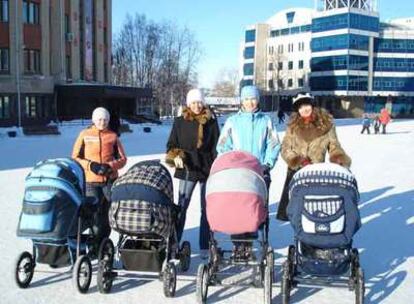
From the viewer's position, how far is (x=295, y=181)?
5.16 m

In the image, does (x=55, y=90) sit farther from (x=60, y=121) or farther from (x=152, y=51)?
(x=152, y=51)

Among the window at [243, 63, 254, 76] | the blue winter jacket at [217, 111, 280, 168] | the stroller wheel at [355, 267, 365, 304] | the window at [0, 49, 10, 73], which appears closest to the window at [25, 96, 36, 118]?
the window at [0, 49, 10, 73]

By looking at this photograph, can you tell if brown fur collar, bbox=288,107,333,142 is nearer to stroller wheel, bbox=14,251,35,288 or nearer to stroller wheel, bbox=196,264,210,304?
stroller wheel, bbox=196,264,210,304

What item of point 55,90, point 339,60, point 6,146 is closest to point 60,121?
point 55,90

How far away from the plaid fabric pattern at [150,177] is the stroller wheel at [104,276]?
742mm

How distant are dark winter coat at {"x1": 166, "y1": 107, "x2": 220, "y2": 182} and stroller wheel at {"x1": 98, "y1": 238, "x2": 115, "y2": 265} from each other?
122cm

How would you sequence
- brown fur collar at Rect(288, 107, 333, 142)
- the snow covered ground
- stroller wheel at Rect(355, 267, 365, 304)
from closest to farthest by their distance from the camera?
stroller wheel at Rect(355, 267, 365, 304) < the snow covered ground < brown fur collar at Rect(288, 107, 333, 142)

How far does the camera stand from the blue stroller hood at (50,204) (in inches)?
207

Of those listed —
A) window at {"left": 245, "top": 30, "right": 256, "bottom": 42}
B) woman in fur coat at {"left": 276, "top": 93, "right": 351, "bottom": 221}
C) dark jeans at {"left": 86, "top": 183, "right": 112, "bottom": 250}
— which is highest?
window at {"left": 245, "top": 30, "right": 256, "bottom": 42}

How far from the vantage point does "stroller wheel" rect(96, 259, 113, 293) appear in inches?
207

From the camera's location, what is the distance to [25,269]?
5.61 meters

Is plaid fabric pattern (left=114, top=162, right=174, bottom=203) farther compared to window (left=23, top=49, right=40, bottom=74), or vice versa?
window (left=23, top=49, right=40, bottom=74)

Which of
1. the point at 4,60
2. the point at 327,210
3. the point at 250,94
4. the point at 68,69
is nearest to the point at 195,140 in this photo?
the point at 250,94

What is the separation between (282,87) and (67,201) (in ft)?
307
